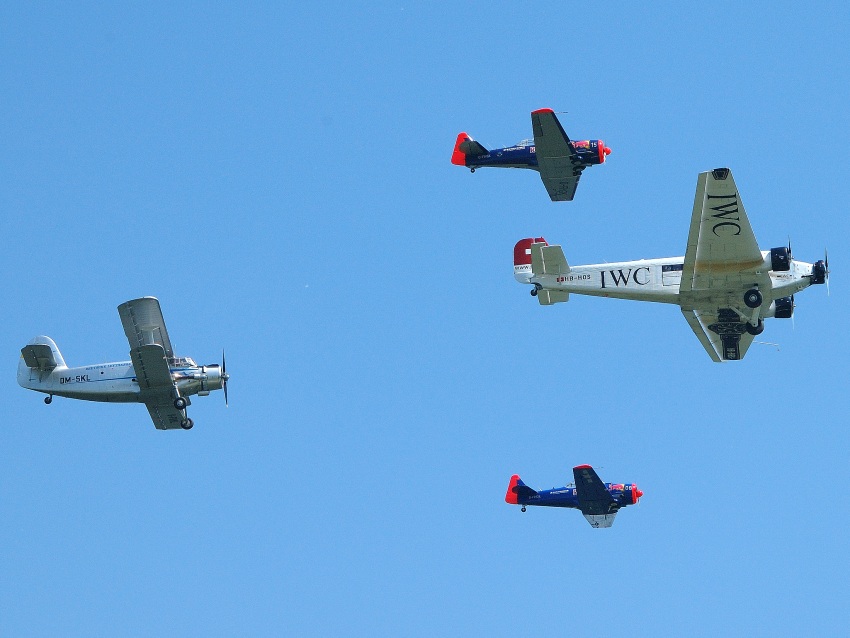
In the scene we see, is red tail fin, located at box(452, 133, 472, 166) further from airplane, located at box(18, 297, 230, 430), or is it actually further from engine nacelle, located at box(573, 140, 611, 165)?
airplane, located at box(18, 297, 230, 430)

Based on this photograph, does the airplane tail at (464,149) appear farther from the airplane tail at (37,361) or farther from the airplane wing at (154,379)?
the airplane tail at (37,361)

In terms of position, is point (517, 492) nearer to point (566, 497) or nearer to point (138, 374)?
point (566, 497)

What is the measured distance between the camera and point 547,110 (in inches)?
2179

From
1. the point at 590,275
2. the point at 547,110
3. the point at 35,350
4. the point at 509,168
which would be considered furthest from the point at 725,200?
the point at 35,350

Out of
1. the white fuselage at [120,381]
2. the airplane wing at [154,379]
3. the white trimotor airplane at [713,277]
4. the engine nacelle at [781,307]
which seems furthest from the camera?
the white fuselage at [120,381]

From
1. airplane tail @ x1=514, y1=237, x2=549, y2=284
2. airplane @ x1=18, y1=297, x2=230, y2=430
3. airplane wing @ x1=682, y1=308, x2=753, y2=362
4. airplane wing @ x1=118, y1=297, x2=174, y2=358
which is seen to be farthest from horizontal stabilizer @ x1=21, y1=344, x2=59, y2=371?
airplane wing @ x1=682, y1=308, x2=753, y2=362

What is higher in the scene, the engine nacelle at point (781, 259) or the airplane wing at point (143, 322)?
the airplane wing at point (143, 322)

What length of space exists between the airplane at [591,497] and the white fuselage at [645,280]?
64.5ft

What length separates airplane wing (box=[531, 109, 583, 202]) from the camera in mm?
55812

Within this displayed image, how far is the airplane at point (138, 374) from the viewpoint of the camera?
49.9 meters

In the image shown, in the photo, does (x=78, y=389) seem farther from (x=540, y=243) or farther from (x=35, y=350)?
(x=540, y=243)

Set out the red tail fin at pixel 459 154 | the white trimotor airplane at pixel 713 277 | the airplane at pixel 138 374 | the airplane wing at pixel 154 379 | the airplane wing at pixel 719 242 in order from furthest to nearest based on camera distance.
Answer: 1. the red tail fin at pixel 459 154
2. the airplane at pixel 138 374
3. the airplane wing at pixel 154 379
4. the white trimotor airplane at pixel 713 277
5. the airplane wing at pixel 719 242

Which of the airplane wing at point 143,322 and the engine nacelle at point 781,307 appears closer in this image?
the engine nacelle at point 781,307

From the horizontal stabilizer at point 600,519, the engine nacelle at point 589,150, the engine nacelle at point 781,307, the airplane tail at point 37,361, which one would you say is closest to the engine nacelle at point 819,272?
the engine nacelle at point 781,307
